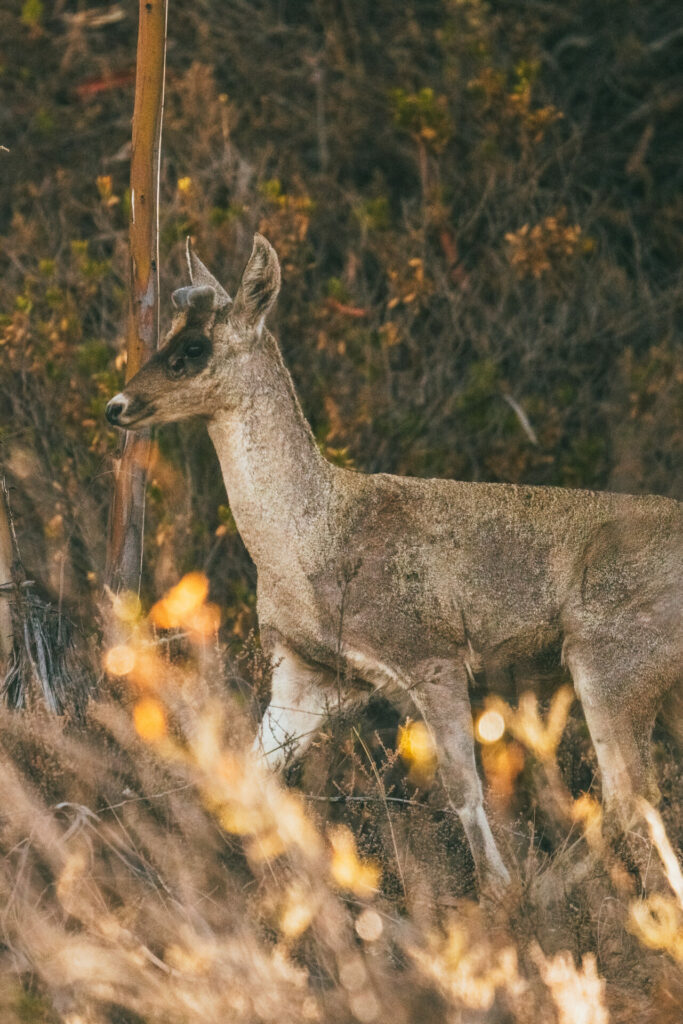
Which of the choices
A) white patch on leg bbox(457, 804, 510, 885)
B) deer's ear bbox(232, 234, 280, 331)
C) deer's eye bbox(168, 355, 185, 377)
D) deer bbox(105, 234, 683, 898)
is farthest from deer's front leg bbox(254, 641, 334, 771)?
deer's ear bbox(232, 234, 280, 331)

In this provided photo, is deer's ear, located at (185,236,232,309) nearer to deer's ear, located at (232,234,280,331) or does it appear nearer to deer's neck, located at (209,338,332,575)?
deer's ear, located at (232,234,280,331)

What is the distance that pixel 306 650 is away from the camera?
16.5 ft

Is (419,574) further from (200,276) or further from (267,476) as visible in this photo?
(200,276)

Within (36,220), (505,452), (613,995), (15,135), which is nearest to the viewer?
(613,995)

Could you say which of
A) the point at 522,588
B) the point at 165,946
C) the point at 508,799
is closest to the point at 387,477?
the point at 522,588

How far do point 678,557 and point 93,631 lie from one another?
2701mm

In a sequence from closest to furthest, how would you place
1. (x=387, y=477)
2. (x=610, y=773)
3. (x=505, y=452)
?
1. (x=610, y=773)
2. (x=387, y=477)
3. (x=505, y=452)

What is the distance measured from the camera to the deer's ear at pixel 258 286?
4.90 metres

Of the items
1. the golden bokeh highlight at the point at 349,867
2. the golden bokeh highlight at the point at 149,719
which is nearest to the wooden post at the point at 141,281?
the golden bokeh highlight at the point at 149,719

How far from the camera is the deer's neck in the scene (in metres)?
5.05

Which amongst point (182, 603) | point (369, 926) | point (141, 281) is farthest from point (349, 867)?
point (141, 281)

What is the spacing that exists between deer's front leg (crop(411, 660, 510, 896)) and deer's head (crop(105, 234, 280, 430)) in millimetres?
1312

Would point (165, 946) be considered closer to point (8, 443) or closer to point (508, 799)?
point (508, 799)

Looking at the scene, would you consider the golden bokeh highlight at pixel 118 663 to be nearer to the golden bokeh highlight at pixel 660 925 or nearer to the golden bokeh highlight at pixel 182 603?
the golden bokeh highlight at pixel 182 603
